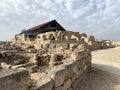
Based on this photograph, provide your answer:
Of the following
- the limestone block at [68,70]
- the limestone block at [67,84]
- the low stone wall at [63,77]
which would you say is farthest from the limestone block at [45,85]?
the limestone block at [68,70]

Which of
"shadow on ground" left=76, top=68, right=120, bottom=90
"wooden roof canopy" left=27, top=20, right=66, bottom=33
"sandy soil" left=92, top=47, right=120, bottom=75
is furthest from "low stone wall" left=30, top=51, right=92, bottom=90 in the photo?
"wooden roof canopy" left=27, top=20, right=66, bottom=33

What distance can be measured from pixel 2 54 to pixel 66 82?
4.89m

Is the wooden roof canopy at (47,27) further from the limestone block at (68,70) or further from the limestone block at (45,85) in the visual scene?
the limestone block at (45,85)

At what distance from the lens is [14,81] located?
2764 millimetres

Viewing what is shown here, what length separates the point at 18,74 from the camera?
9.52 ft

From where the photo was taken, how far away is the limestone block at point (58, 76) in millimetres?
4209

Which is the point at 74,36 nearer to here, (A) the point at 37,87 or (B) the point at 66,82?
(B) the point at 66,82

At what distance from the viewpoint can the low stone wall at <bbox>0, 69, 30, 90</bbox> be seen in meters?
2.57

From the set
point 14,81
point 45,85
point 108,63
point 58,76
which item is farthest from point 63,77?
point 108,63

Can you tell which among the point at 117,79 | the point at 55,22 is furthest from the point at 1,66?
the point at 55,22

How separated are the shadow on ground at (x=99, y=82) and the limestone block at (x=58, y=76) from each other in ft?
4.47

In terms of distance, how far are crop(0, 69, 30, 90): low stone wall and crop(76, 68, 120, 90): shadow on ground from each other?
3114 millimetres

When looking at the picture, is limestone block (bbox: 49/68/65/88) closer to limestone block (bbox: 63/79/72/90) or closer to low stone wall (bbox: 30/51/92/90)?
low stone wall (bbox: 30/51/92/90)

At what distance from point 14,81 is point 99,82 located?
4423mm
